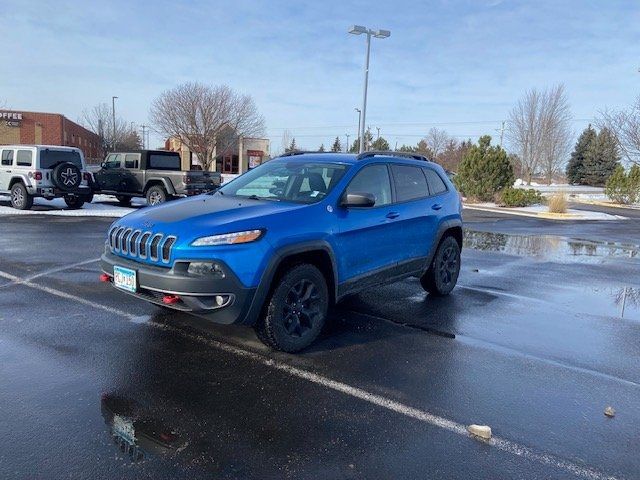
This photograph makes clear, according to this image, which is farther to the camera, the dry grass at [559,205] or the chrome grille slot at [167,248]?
the dry grass at [559,205]

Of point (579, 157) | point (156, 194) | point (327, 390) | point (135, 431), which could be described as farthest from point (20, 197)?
point (579, 157)

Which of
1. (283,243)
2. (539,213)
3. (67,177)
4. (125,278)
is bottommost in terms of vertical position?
(125,278)

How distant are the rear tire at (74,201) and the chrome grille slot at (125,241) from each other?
41.6 ft

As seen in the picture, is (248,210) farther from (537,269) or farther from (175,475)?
(537,269)

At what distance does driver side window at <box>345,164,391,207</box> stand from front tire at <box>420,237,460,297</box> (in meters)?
1.46

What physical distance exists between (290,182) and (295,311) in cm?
143

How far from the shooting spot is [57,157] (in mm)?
14922

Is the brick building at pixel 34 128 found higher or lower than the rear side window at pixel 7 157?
higher

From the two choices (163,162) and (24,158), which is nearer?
(24,158)

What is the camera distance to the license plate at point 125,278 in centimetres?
412

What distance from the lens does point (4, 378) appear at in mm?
3701

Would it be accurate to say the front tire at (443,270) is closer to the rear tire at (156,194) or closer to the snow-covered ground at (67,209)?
the snow-covered ground at (67,209)

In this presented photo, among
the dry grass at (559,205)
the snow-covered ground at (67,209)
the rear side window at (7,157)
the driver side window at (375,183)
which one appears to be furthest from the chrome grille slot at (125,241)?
the dry grass at (559,205)

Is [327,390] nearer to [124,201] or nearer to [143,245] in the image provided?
[143,245]
